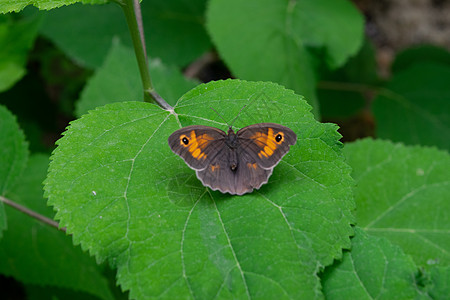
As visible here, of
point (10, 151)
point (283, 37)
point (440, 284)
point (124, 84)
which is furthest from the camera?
point (283, 37)

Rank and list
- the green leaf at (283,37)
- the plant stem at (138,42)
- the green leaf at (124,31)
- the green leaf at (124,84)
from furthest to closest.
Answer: the green leaf at (124,31), the green leaf at (283,37), the green leaf at (124,84), the plant stem at (138,42)

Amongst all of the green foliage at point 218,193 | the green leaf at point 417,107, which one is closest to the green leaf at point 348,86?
the green foliage at point 218,193

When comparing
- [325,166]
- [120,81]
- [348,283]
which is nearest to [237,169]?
[325,166]

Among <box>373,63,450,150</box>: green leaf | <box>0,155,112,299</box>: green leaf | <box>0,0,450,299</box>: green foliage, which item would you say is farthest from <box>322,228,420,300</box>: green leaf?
<box>373,63,450,150</box>: green leaf

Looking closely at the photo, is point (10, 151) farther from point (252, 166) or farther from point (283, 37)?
point (283, 37)

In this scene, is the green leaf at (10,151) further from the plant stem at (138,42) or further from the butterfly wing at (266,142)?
the butterfly wing at (266,142)

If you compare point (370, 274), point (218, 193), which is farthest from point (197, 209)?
point (370, 274)
